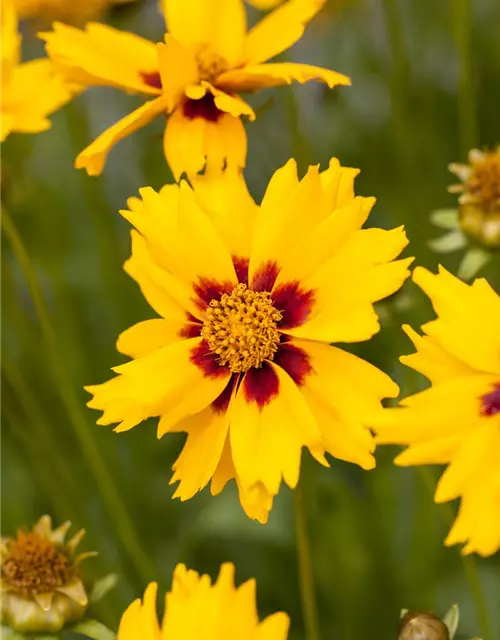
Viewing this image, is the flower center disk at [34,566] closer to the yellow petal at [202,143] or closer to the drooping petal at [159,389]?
the drooping petal at [159,389]

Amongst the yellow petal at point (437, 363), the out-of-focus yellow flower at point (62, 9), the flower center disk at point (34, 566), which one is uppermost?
the out-of-focus yellow flower at point (62, 9)

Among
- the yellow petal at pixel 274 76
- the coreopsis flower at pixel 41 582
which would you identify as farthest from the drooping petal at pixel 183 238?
the coreopsis flower at pixel 41 582

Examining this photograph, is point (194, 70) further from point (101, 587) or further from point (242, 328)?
point (101, 587)

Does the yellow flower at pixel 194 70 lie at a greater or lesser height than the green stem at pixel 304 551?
greater

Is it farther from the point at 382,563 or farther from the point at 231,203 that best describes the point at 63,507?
the point at 231,203

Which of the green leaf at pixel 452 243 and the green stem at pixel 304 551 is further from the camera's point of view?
the green leaf at pixel 452 243

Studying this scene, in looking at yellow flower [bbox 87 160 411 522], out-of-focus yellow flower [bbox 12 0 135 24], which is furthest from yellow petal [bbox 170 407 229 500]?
out-of-focus yellow flower [bbox 12 0 135 24]

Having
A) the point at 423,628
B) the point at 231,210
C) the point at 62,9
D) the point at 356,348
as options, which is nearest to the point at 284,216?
the point at 231,210

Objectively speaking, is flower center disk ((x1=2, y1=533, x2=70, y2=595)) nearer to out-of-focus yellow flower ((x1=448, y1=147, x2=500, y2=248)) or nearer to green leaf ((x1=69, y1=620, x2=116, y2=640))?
green leaf ((x1=69, y1=620, x2=116, y2=640))
